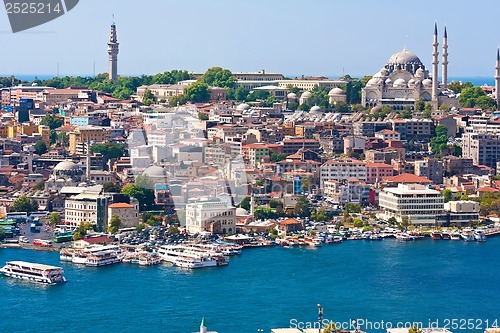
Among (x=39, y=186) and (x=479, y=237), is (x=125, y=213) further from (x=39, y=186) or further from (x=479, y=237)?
(x=479, y=237)

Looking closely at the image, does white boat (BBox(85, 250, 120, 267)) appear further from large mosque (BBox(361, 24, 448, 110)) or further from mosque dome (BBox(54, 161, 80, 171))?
large mosque (BBox(361, 24, 448, 110))

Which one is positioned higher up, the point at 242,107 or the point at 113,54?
the point at 113,54

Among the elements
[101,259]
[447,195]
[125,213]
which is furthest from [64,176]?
[447,195]

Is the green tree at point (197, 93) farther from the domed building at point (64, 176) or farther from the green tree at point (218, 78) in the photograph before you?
the domed building at point (64, 176)

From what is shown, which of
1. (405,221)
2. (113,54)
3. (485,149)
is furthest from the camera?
(113,54)

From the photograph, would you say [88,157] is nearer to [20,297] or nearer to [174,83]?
[20,297]

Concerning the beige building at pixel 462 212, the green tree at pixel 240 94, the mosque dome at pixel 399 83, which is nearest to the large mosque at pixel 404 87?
the mosque dome at pixel 399 83

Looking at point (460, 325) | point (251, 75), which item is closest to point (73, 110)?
point (251, 75)
